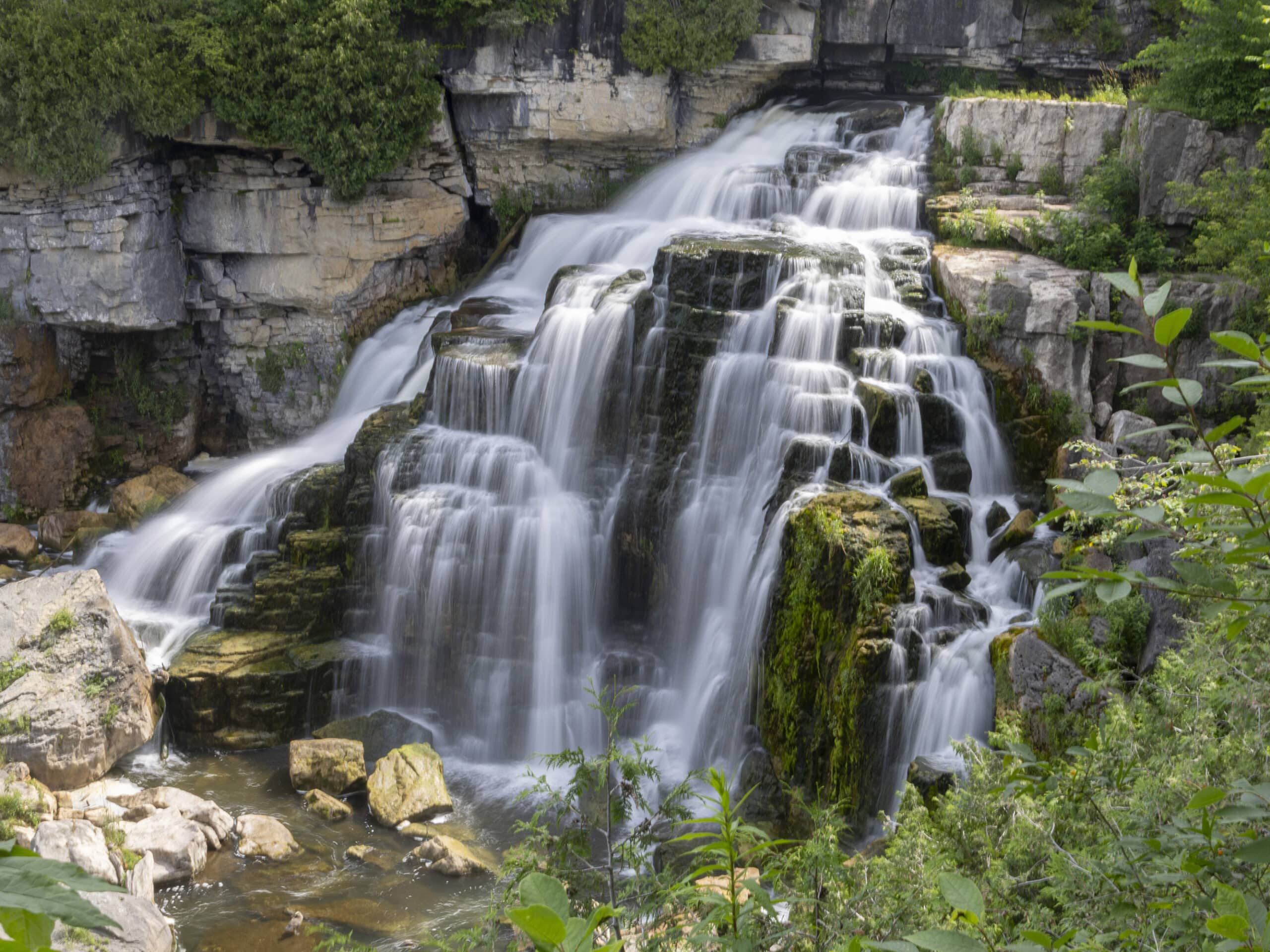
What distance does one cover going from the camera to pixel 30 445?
16203mm

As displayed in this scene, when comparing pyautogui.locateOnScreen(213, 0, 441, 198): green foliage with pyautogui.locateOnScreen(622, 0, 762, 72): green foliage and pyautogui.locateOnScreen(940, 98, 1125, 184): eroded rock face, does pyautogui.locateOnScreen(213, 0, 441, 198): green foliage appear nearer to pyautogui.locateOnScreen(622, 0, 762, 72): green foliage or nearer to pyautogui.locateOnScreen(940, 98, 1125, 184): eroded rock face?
pyautogui.locateOnScreen(622, 0, 762, 72): green foliage

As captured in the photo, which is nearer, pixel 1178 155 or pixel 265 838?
pixel 265 838

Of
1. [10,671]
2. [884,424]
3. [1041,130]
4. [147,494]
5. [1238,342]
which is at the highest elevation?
[1041,130]

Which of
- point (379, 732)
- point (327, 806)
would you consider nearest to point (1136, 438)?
point (379, 732)

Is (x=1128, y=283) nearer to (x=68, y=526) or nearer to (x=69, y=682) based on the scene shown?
(x=69, y=682)

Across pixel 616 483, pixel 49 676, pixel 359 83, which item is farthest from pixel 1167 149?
pixel 49 676

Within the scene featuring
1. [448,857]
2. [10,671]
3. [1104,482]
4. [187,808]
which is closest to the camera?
[1104,482]

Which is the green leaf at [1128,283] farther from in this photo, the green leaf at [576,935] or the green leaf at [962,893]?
the green leaf at [576,935]

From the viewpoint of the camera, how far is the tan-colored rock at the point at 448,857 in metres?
9.14

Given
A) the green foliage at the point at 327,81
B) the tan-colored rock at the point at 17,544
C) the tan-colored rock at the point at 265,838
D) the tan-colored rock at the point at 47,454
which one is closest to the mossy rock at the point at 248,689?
the tan-colored rock at the point at 265,838

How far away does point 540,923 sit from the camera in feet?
4.56

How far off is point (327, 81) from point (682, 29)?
19.1 ft

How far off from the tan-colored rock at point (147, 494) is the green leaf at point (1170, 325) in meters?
15.3

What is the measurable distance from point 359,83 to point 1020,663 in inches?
505
